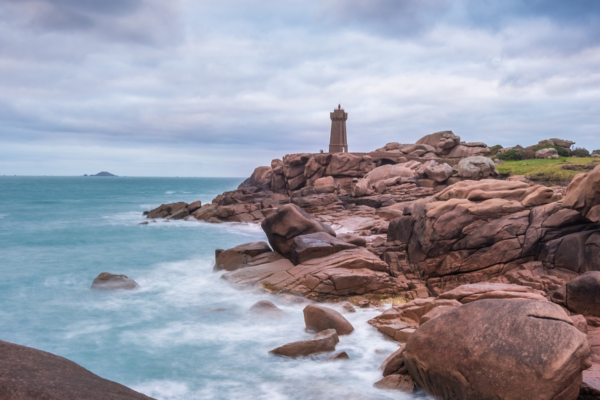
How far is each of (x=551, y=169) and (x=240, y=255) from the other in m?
26.2

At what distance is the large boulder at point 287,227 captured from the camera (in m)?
17.6

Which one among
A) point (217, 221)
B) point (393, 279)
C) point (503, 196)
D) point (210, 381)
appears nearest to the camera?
point (210, 381)

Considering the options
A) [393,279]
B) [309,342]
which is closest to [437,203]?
[393,279]

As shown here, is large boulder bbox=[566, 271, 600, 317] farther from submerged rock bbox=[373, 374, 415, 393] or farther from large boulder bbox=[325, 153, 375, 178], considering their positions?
large boulder bbox=[325, 153, 375, 178]

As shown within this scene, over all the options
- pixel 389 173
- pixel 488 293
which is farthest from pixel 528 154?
pixel 488 293

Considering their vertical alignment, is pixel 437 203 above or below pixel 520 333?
above

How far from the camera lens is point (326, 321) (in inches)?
462

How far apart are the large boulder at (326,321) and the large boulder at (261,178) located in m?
43.2

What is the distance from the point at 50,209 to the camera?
5788 cm

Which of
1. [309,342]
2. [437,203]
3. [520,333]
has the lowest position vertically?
[309,342]

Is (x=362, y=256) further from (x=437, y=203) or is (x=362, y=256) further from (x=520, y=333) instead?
(x=520, y=333)

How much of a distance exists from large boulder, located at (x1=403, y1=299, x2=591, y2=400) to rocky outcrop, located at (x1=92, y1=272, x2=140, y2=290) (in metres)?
13.2

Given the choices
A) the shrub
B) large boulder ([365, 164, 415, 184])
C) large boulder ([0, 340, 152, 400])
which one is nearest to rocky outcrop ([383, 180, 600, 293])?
large boulder ([0, 340, 152, 400])

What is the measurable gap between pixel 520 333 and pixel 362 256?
28.3 feet
